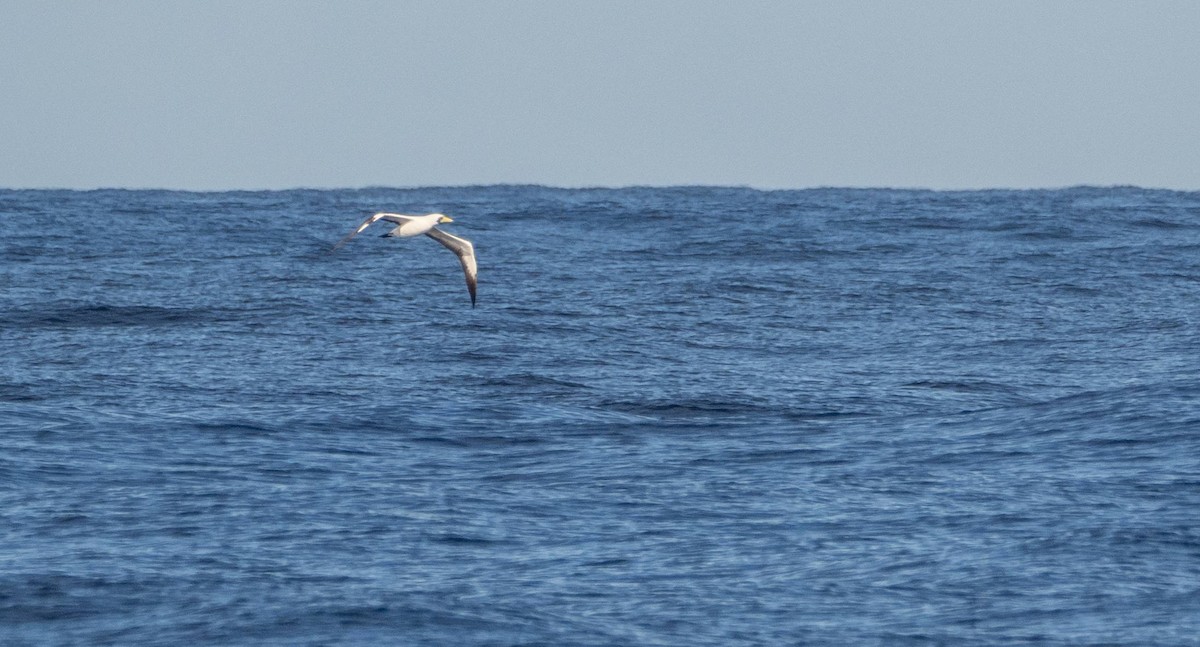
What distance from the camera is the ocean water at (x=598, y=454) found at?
19.1 meters

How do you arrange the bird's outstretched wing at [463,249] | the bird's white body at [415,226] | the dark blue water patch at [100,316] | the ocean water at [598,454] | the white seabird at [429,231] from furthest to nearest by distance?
the dark blue water patch at [100,316], the bird's outstretched wing at [463,249], the bird's white body at [415,226], the white seabird at [429,231], the ocean water at [598,454]

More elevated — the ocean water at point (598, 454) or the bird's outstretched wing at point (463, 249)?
the bird's outstretched wing at point (463, 249)

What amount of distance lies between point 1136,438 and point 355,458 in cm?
1314

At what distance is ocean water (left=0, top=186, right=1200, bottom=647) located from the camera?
62.7 feet

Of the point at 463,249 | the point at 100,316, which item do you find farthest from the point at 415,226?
the point at 100,316

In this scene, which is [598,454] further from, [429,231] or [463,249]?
[429,231]

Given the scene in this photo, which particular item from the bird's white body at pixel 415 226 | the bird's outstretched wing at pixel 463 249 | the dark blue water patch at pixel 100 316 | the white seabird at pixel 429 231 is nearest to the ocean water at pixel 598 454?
the dark blue water patch at pixel 100 316

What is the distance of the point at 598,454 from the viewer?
28.5m

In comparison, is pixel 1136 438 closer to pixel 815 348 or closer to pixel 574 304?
pixel 815 348

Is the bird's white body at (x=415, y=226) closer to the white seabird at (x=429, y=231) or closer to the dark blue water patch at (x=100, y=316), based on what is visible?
the white seabird at (x=429, y=231)

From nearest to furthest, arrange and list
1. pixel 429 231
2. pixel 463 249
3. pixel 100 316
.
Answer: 1. pixel 429 231
2. pixel 463 249
3. pixel 100 316

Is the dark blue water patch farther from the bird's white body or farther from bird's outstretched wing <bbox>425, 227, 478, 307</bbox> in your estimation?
the bird's white body

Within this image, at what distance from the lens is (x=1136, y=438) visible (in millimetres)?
28109

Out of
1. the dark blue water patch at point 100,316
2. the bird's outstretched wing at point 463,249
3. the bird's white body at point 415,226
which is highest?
the bird's white body at point 415,226
